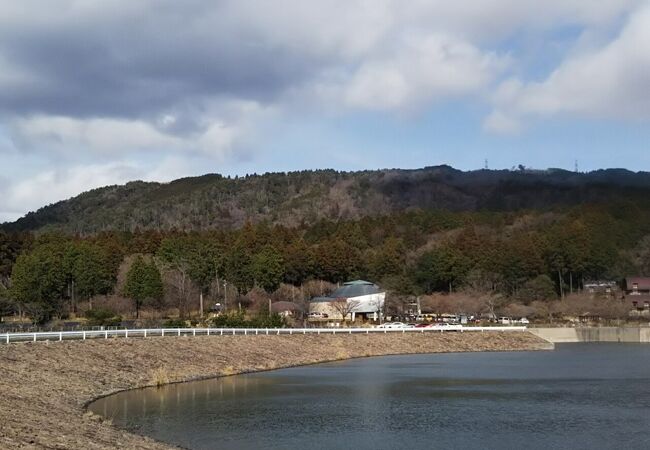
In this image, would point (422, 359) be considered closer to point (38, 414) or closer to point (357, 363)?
point (357, 363)

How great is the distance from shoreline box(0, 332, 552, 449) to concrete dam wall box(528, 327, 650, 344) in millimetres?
13020

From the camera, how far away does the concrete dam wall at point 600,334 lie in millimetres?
79438

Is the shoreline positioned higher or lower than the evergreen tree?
lower

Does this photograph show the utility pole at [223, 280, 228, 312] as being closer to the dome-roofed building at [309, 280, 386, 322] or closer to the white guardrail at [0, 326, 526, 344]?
the dome-roofed building at [309, 280, 386, 322]

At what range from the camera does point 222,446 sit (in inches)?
819

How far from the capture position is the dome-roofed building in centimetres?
9431

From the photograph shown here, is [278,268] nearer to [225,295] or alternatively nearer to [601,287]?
[225,295]

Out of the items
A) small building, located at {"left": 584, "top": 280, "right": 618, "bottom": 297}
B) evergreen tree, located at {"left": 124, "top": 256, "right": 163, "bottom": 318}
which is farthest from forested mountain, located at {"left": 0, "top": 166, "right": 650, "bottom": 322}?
small building, located at {"left": 584, "top": 280, "right": 618, "bottom": 297}

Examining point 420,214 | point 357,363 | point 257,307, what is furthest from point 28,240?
point 420,214

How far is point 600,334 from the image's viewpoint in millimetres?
81438

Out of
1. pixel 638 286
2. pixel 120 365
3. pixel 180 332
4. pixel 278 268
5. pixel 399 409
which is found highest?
pixel 278 268

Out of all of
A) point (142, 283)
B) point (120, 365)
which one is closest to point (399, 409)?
point (120, 365)

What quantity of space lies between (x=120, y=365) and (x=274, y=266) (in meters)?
59.5

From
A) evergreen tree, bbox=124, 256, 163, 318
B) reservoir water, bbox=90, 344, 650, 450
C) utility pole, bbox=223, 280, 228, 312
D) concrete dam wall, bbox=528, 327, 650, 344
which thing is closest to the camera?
reservoir water, bbox=90, 344, 650, 450
